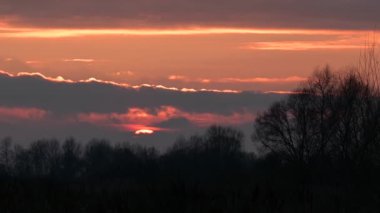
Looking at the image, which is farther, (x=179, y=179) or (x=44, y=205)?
(x=179, y=179)

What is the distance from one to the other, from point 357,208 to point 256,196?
Result: 8.90 ft

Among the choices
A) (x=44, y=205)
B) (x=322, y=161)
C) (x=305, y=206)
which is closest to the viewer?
(x=44, y=205)

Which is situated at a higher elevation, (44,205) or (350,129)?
(350,129)

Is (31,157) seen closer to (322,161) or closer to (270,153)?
(270,153)

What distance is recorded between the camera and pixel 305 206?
23188mm

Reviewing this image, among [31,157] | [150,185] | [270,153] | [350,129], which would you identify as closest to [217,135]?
[31,157]

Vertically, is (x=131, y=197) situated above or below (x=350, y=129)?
below

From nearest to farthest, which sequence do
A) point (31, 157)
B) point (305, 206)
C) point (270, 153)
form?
1. point (305, 206)
2. point (270, 153)
3. point (31, 157)

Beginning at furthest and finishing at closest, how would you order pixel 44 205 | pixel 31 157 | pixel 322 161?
pixel 31 157 < pixel 322 161 < pixel 44 205

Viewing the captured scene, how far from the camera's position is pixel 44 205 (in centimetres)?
2161

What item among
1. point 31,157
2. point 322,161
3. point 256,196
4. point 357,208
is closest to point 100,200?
point 256,196

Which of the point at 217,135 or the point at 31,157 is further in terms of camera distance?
the point at 217,135

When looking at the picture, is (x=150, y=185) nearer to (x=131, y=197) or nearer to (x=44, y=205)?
(x=131, y=197)

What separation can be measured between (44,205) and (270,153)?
61.3m
